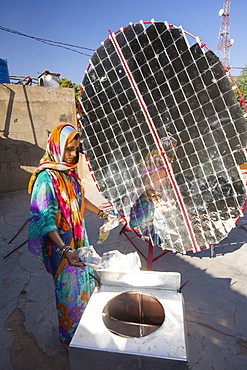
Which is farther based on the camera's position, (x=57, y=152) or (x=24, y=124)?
(x=24, y=124)

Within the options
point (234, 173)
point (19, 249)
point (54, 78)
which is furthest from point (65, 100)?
point (234, 173)

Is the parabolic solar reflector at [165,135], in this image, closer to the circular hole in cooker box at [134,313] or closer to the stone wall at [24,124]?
the circular hole in cooker box at [134,313]

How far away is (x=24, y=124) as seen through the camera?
933 centimetres

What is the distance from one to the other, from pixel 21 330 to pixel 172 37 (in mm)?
3695

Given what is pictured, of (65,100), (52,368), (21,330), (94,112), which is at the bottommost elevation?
(52,368)

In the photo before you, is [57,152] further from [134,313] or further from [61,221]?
[134,313]

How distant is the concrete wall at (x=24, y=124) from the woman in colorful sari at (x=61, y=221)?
26.3 feet

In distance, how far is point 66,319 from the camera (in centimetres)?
222

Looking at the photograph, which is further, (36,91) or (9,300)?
(36,91)

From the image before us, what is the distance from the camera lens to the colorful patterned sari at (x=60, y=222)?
1.97 m

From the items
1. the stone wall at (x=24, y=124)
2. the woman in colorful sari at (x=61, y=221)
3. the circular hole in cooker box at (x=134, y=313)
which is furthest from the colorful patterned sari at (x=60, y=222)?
the stone wall at (x=24, y=124)

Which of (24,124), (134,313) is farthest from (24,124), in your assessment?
(134,313)

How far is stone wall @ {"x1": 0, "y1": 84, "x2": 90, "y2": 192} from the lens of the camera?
8984 millimetres

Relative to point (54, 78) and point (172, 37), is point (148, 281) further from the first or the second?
point (54, 78)
